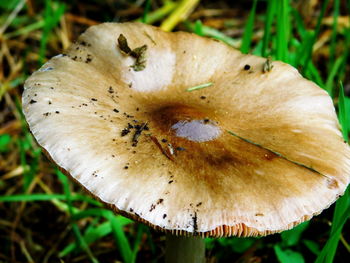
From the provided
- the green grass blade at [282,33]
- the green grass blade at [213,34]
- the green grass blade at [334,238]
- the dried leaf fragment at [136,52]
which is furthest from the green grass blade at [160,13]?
the green grass blade at [334,238]

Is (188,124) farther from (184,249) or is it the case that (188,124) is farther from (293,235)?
(293,235)

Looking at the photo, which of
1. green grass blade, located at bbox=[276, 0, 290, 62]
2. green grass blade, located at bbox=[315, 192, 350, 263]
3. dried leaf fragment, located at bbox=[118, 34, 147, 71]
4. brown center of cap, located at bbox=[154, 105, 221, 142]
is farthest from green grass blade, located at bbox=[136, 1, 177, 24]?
green grass blade, located at bbox=[315, 192, 350, 263]

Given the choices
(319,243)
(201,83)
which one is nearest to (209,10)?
(201,83)

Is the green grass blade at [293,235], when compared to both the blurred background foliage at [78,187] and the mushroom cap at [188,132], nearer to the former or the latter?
the blurred background foliage at [78,187]

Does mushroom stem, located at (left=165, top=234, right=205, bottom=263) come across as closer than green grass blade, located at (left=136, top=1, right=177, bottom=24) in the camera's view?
Yes

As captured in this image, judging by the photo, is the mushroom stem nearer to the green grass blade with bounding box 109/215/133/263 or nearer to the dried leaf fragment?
the green grass blade with bounding box 109/215/133/263

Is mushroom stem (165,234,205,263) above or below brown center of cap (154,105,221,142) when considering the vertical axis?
below
